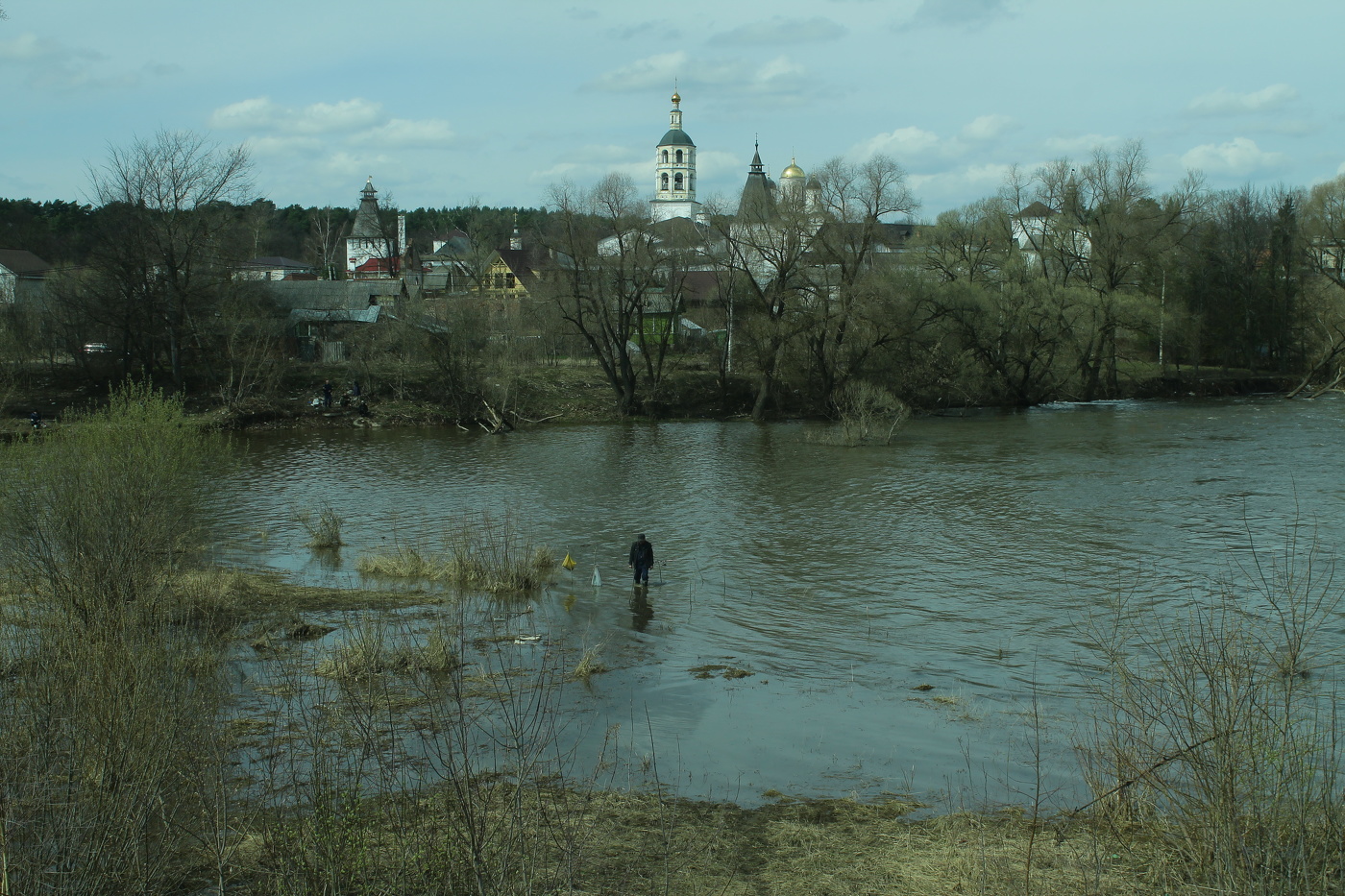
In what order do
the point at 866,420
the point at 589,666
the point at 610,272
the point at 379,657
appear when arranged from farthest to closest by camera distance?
the point at 610,272
the point at 866,420
the point at 589,666
the point at 379,657

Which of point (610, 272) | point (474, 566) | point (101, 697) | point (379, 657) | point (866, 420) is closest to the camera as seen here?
point (101, 697)

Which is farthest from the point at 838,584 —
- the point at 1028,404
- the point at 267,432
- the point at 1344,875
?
the point at 1028,404

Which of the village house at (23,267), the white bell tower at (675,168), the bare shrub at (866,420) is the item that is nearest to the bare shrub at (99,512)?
the bare shrub at (866,420)

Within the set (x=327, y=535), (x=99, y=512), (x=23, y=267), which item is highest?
(x=23, y=267)

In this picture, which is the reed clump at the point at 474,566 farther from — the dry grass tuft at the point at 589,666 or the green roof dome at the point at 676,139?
the green roof dome at the point at 676,139

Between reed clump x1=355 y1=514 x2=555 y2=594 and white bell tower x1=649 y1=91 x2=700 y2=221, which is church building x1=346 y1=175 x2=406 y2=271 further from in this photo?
reed clump x1=355 y1=514 x2=555 y2=594

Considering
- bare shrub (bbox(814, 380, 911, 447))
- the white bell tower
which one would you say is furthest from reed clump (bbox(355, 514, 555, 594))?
the white bell tower

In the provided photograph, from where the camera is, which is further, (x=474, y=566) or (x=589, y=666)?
(x=474, y=566)

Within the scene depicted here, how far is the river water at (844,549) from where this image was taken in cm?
1146

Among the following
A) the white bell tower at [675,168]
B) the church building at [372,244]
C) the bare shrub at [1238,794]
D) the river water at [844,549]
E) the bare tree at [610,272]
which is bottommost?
the river water at [844,549]

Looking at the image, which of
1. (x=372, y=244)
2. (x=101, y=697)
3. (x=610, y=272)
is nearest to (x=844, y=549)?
(x=101, y=697)

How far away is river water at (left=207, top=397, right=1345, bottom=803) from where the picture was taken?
1146 cm

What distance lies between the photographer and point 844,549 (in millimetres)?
22938

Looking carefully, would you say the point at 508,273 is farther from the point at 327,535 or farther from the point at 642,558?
the point at 642,558
